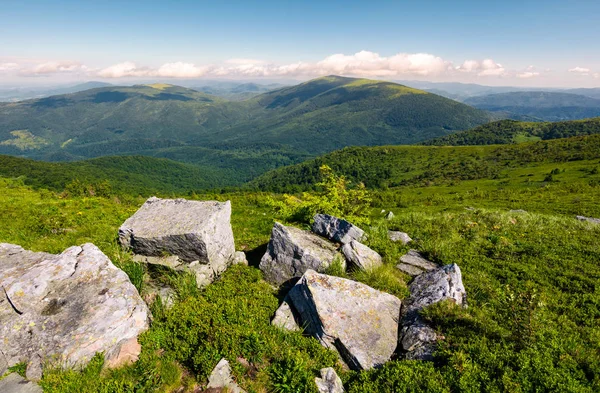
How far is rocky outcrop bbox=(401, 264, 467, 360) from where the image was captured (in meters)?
8.52

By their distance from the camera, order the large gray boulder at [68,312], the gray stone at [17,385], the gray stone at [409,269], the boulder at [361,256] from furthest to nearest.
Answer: the gray stone at [409,269], the boulder at [361,256], the large gray boulder at [68,312], the gray stone at [17,385]

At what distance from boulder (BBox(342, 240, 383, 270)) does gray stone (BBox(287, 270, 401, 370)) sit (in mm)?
1768

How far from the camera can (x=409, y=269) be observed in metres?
12.9

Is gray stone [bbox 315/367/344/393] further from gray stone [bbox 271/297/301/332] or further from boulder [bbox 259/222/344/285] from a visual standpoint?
boulder [bbox 259/222/344/285]

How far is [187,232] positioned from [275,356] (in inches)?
236

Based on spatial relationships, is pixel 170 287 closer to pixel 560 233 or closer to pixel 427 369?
pixel 427 369

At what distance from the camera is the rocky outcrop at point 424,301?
27.9 ft

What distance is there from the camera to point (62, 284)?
9516 mm

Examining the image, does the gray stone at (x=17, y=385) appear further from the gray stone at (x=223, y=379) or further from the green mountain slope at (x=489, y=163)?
the green mountain slope at (x=489, y=163)

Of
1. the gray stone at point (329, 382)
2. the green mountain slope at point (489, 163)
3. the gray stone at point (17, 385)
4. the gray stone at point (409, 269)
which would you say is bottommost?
the green mountain slope at point (489, 163)

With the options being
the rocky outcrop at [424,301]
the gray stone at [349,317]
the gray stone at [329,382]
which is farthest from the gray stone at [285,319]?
the rocky outcrop at [424,301]

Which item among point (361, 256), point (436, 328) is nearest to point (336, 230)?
point (361, 256)

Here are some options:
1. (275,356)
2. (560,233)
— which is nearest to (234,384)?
(275,356)

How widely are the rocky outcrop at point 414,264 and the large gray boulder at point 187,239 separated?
312 inches
